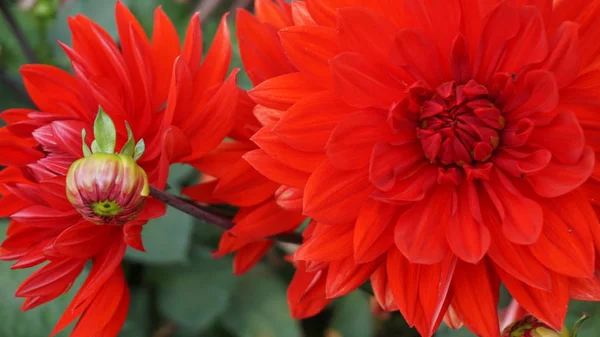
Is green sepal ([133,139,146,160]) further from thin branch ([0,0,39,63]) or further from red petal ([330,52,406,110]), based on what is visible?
thin branch ([0,0,39,63])

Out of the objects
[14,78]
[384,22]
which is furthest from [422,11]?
[14,78]

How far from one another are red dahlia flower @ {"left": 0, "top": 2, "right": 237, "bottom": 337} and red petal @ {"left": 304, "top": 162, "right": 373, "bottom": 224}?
204mm

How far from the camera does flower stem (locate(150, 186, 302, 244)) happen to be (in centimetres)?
85

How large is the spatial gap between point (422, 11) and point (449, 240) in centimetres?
29

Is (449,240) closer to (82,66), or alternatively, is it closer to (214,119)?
(214,119)

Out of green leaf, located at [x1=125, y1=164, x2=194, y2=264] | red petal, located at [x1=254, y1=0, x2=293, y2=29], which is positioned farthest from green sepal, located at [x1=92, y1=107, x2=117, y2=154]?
green leaf, located at [x1=125, y1=164, x2=194, y2=264]

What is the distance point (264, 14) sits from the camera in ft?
3.41

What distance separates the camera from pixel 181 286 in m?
1.65

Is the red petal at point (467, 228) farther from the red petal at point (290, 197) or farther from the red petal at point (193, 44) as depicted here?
the red petal at point (193, 44)

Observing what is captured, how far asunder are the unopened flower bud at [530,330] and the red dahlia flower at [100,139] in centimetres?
51

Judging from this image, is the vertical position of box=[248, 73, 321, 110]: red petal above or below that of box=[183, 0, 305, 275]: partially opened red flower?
above

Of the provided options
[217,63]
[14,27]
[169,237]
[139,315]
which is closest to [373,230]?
[217,63]

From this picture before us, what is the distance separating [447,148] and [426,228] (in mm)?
123

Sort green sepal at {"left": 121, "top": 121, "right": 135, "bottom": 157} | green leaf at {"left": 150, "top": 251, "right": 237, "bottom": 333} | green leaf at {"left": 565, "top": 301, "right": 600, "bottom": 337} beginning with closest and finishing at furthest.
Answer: green sepal at {"left": 121, "top": 121, "right": 135, "bottom": 157} → green leaf at {"left": 565, "top": 301, "right": 600, "bottom": 337} → green leaf at {"left": 150, "top": 251, "right": 237, "bottom": 333}
